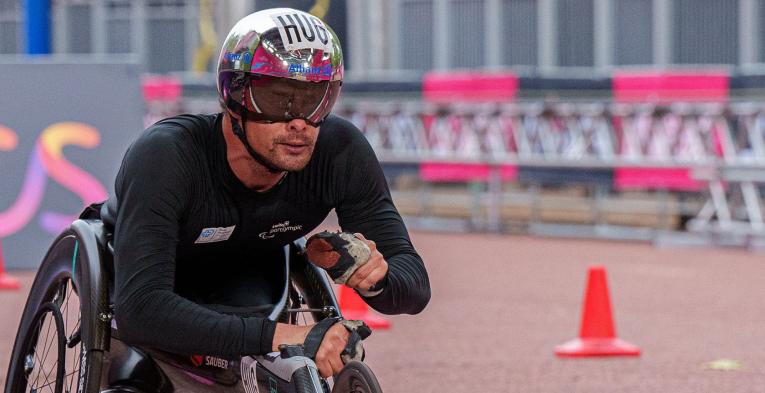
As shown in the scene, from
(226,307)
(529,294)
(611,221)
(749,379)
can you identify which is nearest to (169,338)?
(226,307)

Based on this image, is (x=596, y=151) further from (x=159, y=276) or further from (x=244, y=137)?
(x=159, y=276)

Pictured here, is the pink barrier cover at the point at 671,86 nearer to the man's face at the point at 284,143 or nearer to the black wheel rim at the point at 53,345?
the black wheel rim at the point at 53,345

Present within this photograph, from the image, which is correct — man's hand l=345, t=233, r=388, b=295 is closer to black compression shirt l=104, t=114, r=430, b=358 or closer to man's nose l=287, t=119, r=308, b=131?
black compression shirt l=104, t=114, r=430, b=358

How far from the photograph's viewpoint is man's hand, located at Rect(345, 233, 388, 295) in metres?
4.15

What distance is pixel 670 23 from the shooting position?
25.4m

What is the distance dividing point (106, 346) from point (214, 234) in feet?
1.57

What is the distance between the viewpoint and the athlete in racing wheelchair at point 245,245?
4.11 m

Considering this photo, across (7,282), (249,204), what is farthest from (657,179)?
(249,204)

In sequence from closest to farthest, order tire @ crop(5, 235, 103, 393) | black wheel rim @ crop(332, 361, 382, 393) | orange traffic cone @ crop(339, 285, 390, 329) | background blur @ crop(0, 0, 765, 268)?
1. black wheel rim @ crop(332, 361, 382, 393)
2. tire @ crop(5, 235, 103, 393)
3. orange traffic cone @ crop(339, 285, 390, 329)
4. background blur @ crop(0, 0, 765, 268)

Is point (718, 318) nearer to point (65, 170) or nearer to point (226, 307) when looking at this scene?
point (65, 170)

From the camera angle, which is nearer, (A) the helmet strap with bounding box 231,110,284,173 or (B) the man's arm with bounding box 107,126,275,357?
(B) the man's arm with bounding box 107,126,275,357

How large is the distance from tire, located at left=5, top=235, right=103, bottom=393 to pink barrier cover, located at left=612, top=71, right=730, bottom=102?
13.5 m

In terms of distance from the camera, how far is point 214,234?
441cm

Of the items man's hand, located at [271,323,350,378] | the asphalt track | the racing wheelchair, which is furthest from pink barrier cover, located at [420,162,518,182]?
man's hand, located at [271,323,350,378]
